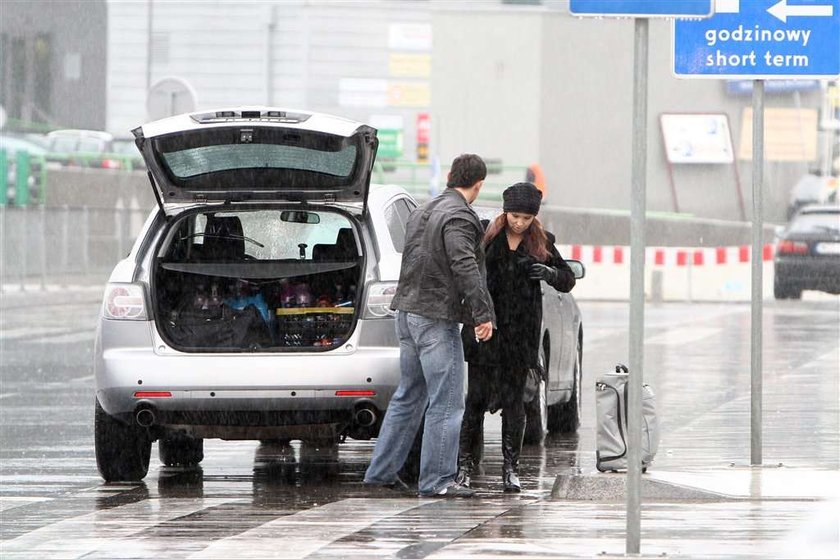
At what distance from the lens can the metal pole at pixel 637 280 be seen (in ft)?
22.9

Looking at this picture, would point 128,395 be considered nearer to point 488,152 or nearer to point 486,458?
point 486,458

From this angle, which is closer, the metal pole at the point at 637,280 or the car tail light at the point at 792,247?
the metal pole at the point at 637,280

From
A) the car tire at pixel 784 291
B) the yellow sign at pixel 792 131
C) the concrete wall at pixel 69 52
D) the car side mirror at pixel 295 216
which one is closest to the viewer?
the car side mirror at pixel 295 216

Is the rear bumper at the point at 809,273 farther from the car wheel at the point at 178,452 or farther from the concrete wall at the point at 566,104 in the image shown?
the car wheel at the point at 178,452

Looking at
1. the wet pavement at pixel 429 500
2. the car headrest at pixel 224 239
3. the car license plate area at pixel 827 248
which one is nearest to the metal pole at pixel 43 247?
the car license plate area at pixel 827 248

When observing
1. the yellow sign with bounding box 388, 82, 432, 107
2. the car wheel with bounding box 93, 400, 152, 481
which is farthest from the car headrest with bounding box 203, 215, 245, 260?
the yellow sign with bounding box 388, 82, 432, 107

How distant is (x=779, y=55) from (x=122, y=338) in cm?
383

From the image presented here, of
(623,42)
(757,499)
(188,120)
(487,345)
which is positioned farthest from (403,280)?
(623,42)

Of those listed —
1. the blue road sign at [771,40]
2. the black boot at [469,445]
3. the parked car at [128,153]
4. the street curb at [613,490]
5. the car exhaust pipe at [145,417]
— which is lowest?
the street curb at [613,490]

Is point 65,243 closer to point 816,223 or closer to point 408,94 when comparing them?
point 816,223

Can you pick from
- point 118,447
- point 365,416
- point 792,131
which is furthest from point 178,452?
point 792,131

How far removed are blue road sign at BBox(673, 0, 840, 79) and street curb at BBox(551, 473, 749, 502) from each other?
7.51 feet

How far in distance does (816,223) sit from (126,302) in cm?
2006

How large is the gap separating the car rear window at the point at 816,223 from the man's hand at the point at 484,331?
19.7m
